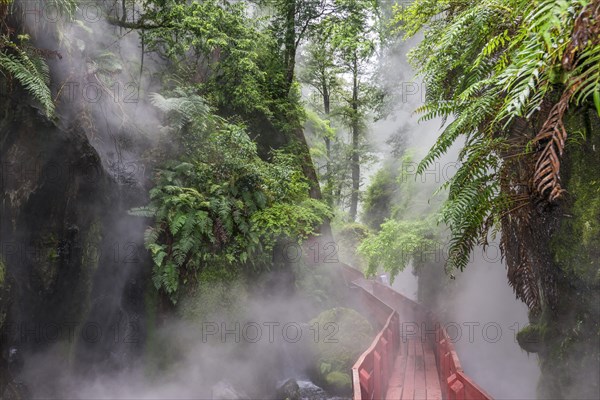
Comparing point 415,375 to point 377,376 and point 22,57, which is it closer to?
point 377,376

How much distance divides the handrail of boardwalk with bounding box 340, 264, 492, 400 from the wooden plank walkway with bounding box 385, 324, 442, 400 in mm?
188

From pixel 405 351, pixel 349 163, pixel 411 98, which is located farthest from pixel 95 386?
pixel 411 98

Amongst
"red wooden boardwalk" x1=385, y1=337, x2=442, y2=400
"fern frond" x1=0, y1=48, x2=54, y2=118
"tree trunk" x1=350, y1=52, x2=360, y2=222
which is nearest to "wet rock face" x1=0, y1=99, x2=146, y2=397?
"fern frond" x1=0, y1=48, x2=54, y2=118

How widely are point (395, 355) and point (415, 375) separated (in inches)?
44.5

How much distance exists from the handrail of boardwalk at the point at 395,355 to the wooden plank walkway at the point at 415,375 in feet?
0.62

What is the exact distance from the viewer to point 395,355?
1105 centimetres

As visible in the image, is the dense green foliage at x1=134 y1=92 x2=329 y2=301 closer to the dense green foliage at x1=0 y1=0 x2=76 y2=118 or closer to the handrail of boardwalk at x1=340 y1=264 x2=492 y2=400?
the dense green foliage at x1=0 y1=0 x2=76 y2=118

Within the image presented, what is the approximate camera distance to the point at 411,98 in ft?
74.8

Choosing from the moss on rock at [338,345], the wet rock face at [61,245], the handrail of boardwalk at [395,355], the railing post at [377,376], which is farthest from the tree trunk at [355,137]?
Result: the railing post at [377,376]

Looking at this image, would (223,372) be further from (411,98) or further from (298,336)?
(411,98)

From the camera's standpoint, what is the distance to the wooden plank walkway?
8.69 m

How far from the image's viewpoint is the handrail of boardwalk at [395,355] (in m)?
6.04

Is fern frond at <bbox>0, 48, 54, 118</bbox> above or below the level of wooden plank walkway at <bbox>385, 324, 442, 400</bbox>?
above

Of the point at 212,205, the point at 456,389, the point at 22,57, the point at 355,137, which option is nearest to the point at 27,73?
the point at 22,57
